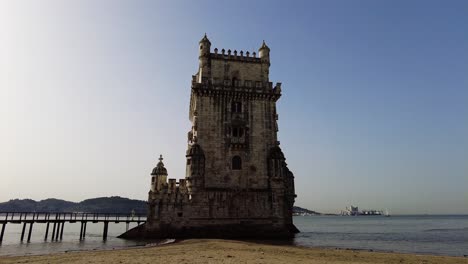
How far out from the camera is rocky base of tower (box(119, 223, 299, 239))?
122ft

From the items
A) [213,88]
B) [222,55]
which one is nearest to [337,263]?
[213,88]

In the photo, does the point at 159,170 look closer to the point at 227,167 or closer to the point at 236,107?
the point at 227,167

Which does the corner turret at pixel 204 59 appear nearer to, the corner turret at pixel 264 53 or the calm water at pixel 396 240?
the corner turret at pixel 264 53

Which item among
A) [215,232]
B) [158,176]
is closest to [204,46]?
[158,176]

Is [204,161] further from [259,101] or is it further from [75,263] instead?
[75,263]

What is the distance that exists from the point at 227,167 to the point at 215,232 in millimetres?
7688

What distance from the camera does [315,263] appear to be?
19391 millimetres

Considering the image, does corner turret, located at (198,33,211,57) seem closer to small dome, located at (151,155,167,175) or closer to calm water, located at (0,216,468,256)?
small dome, located at (151,155,167,175)

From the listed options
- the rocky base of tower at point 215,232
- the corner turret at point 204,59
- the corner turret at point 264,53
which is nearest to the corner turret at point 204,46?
the corner turret at point 204,59

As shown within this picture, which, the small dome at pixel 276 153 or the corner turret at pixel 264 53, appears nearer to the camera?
the small dome at pixel 276 153

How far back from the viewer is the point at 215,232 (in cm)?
3756

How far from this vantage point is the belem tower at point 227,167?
3791cm

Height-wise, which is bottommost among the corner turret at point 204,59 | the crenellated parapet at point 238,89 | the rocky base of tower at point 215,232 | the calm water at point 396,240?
the calm water at point 396,240

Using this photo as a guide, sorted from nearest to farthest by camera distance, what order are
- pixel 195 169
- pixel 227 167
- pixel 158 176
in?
pixel 195 169 → pixel 227 167 → pixel 158 176
